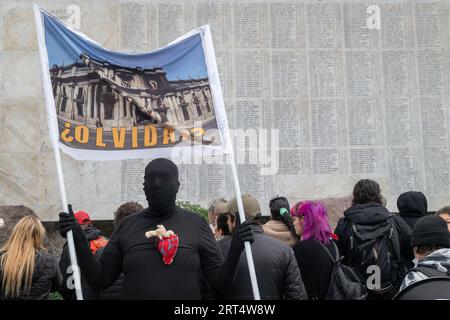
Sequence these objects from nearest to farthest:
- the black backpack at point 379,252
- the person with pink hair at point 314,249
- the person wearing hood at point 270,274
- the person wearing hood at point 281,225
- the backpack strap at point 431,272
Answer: the backpack strap at point 431,272, the person wearing hood at point 270,274, the person with pink hair at point 314,249, the person wearing hood at point 281,225, the black backpack at point 379,252

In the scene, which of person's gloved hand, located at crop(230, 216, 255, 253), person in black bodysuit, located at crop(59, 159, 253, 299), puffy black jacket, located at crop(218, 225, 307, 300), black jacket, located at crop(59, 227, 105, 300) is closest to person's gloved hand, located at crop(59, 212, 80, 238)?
person in black bodysuit, located at crop(59, 159, 253, 299)

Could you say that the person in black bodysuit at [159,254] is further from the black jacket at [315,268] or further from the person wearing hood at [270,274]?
the black jacket at [315,268]

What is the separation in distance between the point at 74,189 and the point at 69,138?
6.32 meters

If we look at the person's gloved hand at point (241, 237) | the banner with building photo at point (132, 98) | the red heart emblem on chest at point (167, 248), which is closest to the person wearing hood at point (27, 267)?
the banner with building photo at point (132, 98)

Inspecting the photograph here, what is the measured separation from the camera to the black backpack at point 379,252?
525 cm

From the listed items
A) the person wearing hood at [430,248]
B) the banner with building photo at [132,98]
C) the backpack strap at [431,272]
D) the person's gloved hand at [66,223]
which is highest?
the banner with building photo at [132,98]

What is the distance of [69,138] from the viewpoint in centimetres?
431

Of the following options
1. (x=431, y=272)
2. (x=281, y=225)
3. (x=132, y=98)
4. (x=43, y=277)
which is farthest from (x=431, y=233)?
(x=43, y=277)

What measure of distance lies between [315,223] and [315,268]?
0.34 meters

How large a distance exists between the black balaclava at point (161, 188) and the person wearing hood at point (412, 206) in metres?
2.86

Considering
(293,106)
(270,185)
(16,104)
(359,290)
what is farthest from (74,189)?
(359,290)

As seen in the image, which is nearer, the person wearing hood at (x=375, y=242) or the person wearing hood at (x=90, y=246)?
the person wearing hood at (x=90, y=246)

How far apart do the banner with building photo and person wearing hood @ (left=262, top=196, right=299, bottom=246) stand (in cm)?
85
